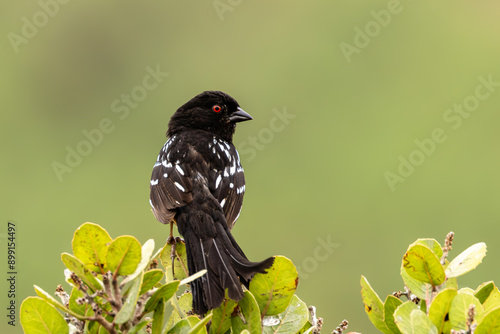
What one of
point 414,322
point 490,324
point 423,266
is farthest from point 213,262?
point 490,324

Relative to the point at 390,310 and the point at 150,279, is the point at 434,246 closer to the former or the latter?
the point at 390,310

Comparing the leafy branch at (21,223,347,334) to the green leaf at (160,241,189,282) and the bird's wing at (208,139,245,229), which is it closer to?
the green leaf at (160,241,189,282)

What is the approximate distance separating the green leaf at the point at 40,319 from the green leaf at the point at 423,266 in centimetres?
104

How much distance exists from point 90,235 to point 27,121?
87.8 ft

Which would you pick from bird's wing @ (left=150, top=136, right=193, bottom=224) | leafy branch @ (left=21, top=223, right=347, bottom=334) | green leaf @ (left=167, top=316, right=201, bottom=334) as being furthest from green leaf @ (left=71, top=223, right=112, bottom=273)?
bird's wing @ (left=150, top=136, right=193, bottom=224)

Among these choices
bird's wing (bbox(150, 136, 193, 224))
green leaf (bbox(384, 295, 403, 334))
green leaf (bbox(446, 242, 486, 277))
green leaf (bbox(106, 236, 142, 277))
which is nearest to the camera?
green leaf (bbox(106, 236, 142, 277))

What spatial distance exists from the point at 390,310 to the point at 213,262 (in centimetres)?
115

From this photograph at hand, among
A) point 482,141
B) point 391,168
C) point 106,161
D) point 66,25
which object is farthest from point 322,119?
point 66,25

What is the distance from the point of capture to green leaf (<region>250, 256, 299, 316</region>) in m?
2.37

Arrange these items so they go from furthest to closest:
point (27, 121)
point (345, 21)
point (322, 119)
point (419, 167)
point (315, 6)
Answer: point (315, 6), point (345, 21), point (27, 121), point (322, 119), point (419, 167)

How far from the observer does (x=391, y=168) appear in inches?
891

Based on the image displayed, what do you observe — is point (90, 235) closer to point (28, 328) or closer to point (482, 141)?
point (28, 328)

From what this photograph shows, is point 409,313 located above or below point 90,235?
below

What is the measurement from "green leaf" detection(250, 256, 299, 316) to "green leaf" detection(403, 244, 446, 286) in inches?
14.6
